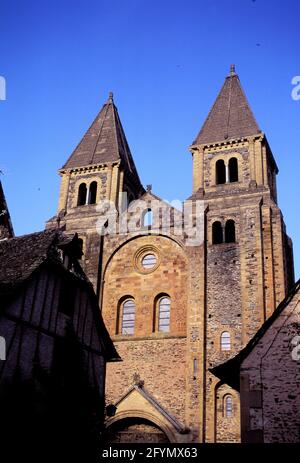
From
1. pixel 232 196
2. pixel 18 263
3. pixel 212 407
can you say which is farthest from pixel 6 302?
pixel 232 196

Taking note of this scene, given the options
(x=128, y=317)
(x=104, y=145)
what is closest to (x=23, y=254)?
(x=128, y=317)

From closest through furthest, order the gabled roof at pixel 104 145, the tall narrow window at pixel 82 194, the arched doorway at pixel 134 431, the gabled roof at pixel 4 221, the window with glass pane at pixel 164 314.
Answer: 1. the gabled roof at pixel 4 221
2. the arched doorway at pixel 134 431
3. the window with glass pane at pixel 164 314
4. the tall narrow window at pixel 82 194
5. the gabled roof at pixel 104 145

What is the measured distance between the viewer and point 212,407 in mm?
23125

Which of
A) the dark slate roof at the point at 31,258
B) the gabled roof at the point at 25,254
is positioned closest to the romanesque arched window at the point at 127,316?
the dark slate roof at the point at 31,258

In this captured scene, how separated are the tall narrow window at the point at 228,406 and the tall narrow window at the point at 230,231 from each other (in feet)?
25.6

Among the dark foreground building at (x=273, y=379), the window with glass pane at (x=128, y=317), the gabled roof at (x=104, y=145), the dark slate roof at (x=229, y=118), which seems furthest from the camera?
the gabled roof at (x=104, y=145)

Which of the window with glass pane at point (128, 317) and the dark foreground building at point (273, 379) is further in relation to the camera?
the window with glass pane at point (128, 317)

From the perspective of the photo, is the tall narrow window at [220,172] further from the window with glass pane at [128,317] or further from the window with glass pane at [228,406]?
the window with glass pane at [228,406]

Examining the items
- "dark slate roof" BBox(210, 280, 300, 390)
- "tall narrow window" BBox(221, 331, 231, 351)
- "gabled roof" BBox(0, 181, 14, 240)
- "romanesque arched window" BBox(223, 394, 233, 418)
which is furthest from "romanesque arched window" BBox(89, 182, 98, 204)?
"dark slate roof" BBox(210, 280, 300, 390)

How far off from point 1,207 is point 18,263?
6.40m

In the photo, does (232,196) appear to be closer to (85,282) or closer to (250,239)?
(250,239)

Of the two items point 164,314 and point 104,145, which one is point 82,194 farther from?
point 164,314

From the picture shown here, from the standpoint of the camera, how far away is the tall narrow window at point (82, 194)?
32494mm
